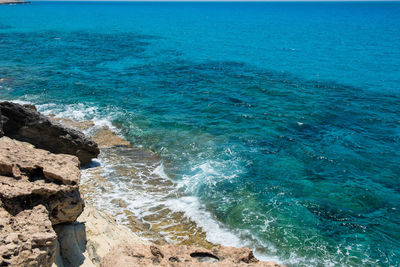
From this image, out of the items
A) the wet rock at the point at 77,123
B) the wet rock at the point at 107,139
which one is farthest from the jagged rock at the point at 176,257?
the wet rock at the point at 77,123

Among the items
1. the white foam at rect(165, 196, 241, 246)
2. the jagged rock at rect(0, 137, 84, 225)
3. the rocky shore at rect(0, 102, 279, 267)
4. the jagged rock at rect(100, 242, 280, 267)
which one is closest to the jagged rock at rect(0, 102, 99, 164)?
the white foam at rect(165, 196, 241, 246)

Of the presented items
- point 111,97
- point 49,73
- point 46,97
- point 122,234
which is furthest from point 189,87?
point 122,234

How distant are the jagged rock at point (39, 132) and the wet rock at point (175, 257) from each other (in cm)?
930

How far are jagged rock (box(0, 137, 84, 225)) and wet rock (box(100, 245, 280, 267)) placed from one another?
70.0 inches

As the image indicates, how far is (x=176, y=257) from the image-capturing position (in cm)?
726

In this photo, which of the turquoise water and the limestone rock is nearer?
the limestone rock

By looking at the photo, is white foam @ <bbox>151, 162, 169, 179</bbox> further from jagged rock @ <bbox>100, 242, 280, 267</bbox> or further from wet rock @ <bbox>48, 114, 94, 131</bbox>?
jagged rock @ <bbox>100, 242, 280, 267</bbox>

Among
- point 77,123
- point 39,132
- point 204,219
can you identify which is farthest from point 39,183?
point 77,123

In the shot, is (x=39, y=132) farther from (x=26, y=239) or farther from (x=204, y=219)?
(x=26, y=239)

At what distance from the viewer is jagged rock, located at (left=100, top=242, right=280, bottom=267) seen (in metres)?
6.93

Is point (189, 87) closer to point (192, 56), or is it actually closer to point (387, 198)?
point (192, 56)

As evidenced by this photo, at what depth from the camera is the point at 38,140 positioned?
1470 centimetres

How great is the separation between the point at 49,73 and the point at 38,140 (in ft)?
76.8

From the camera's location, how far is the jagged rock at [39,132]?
45.5ft
